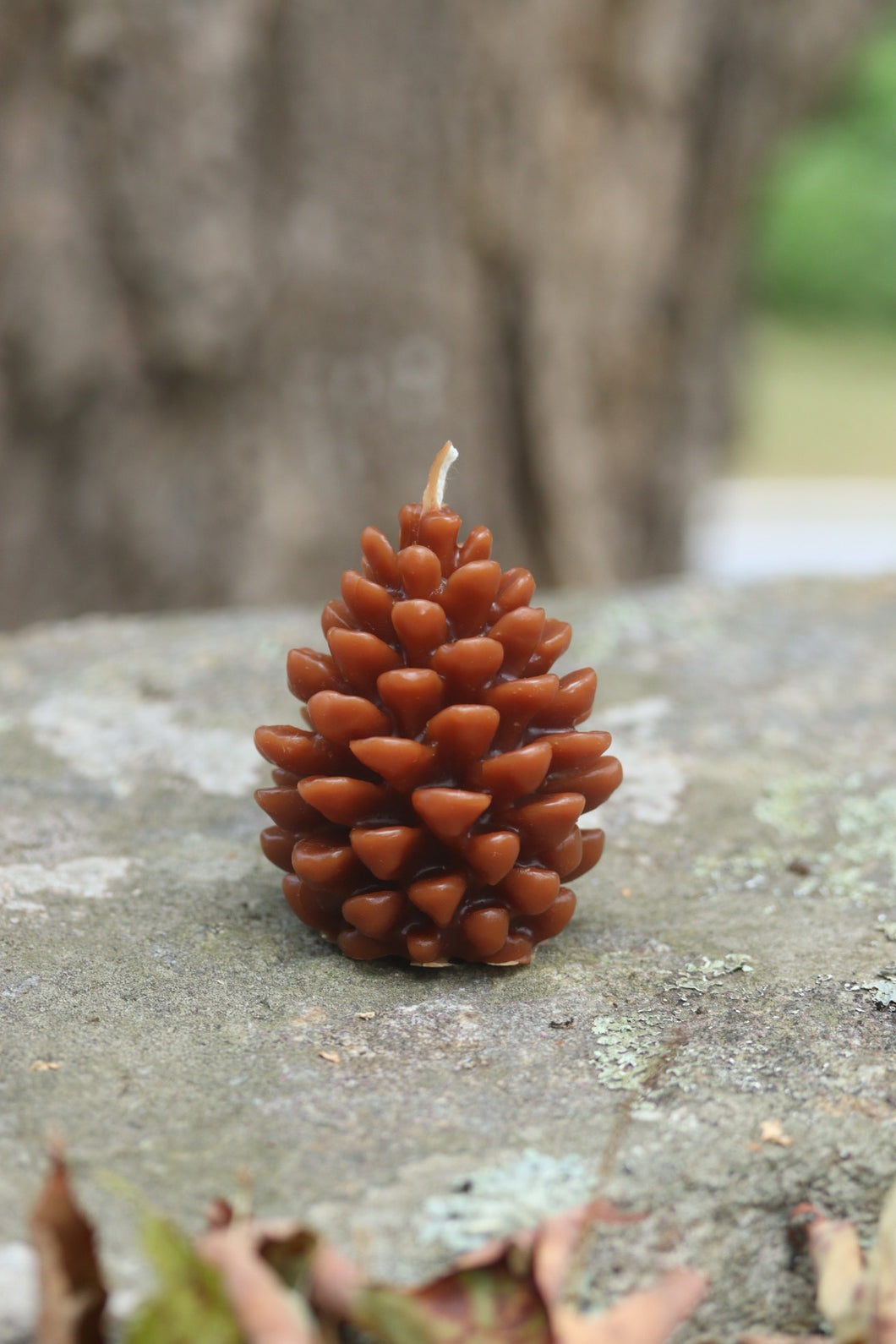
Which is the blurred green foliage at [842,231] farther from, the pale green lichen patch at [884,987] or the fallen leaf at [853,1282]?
the fallen leaf at [853,1282]

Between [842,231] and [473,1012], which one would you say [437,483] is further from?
[842,231]

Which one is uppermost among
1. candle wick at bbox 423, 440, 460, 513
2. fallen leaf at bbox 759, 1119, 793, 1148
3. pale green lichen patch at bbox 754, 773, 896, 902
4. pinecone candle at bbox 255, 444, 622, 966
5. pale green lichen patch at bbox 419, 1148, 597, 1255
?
candle wick at bbox 423, 440, 460, 513

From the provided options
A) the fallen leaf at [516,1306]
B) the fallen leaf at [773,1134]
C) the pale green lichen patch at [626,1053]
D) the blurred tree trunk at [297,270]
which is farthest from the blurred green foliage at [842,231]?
the fallen leaf at [516,1306]

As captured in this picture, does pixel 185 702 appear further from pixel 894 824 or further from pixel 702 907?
pixel 894 824

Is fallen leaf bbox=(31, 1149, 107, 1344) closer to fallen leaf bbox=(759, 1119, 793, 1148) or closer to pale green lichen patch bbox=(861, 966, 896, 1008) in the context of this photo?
fallen leaf bbox=(759, 1119, 793, 1148)

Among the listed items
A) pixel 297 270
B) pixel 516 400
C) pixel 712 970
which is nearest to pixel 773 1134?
pixel 712 970

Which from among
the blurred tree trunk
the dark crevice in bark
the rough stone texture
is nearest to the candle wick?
the rough stone texture

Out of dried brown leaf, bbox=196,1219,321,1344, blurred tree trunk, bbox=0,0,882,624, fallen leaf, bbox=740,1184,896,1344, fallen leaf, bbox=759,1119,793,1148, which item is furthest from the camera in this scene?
blurred tree trunk, bbox=0,0,882,624

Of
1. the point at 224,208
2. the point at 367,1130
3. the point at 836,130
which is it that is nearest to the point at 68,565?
the point at 224,208
